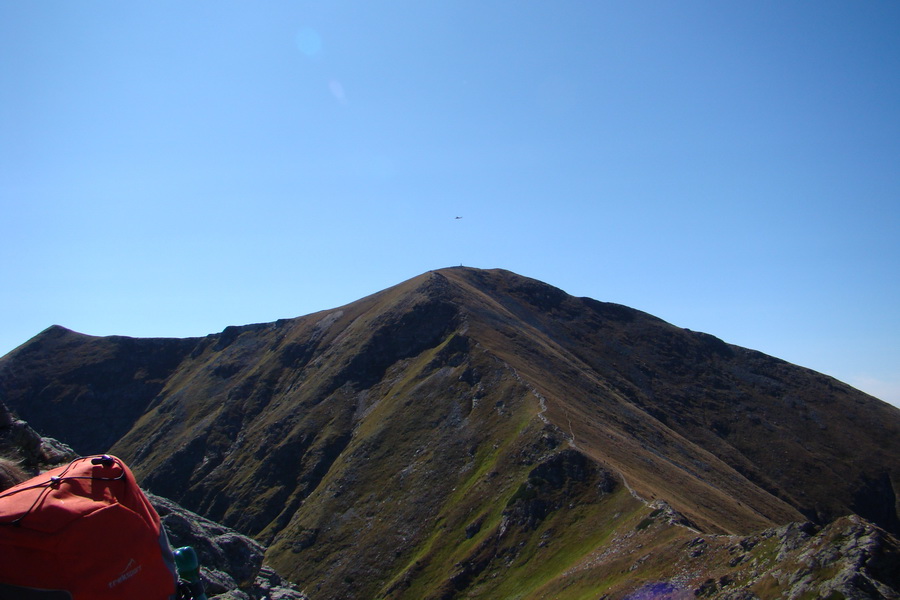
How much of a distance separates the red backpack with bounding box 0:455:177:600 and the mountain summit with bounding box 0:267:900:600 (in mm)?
40695

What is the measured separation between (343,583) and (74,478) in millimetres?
90263

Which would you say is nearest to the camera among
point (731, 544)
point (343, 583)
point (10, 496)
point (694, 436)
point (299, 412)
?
point (10, 496)

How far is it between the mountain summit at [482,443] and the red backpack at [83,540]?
40.7m

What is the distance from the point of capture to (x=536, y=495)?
76500 millimetres

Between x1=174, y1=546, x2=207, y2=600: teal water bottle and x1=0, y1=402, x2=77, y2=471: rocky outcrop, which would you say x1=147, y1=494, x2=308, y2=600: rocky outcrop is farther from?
x1=174, y1=546, x2=207, y2=600: teal water bottle

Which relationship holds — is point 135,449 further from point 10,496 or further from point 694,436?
point 10,496

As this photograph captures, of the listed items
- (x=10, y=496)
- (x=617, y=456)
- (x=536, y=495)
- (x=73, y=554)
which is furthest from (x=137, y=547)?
(x=617, y=456)

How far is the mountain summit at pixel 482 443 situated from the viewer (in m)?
74.2

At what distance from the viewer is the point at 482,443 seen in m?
97.2

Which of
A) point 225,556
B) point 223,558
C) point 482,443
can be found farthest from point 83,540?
point 482,443

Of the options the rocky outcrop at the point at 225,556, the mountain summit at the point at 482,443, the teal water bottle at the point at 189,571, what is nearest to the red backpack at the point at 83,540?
the teal water bottle at the point at 189,571

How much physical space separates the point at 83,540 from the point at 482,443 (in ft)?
307

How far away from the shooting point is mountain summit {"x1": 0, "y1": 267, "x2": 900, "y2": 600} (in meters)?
74.2

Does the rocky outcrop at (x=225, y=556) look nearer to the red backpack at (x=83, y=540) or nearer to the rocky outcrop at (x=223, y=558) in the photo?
the rocky outcrop at (x=223, y=558)
